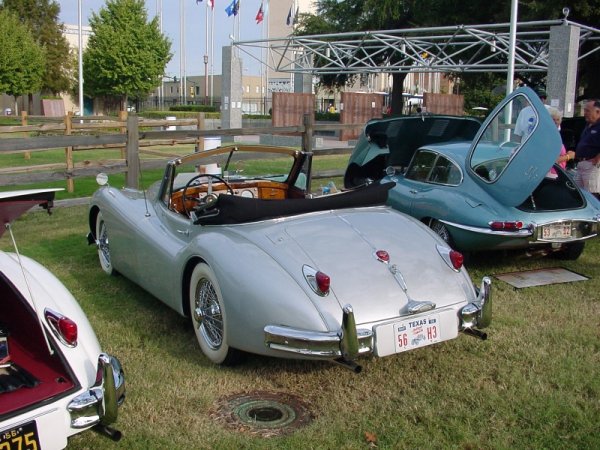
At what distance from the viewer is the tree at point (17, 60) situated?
45.3m

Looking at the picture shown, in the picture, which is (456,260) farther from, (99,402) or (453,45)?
(453,45)

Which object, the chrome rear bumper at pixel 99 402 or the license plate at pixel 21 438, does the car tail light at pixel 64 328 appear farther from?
the license plate at pixel 21 438

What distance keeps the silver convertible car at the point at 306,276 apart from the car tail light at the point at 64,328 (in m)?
1.03

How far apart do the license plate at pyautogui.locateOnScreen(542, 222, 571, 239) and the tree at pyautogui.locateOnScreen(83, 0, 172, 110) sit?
43.2m

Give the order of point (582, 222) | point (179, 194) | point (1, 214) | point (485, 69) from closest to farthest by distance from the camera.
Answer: point (1, 214), point (179, 194), point (582, 222), point (485, 69)

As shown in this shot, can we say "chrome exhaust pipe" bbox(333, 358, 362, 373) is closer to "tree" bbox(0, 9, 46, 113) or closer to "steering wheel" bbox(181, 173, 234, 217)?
"steering wheel" bbox(181, 173, 234, 217)

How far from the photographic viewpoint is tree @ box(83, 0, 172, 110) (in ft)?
149

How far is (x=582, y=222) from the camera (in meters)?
6.30

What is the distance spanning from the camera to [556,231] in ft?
20.4

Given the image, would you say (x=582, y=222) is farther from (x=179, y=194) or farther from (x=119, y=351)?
(x=119, y=351)

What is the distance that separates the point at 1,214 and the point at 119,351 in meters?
1.74

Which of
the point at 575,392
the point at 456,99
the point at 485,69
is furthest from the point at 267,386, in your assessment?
the point at 456,99

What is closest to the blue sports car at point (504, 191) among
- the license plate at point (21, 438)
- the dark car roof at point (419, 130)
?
the dark car roof at point (419, 130)

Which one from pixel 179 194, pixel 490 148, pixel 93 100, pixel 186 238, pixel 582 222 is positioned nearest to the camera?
pixel 186 238
